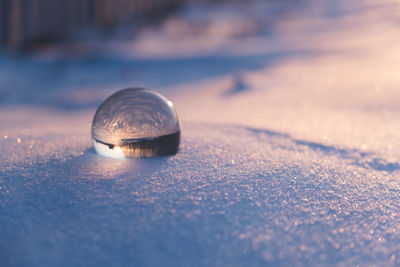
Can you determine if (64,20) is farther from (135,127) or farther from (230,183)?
(230,183)

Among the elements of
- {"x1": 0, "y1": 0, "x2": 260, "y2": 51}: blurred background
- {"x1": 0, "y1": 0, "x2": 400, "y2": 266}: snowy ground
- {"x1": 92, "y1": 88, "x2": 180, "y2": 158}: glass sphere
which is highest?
{"x1": 0, "y1": 0, "x2": 260, "y2": 51}: blurred background

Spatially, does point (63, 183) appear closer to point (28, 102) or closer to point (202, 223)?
point (202, 223)

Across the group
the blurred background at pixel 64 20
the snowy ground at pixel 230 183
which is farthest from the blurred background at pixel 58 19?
the snowy ground at pixel 230 183

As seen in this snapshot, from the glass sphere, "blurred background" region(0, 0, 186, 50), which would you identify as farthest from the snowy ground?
"blurred background" region(0, 0, 186, 50)

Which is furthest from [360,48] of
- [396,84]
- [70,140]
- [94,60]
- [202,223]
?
[202,223]

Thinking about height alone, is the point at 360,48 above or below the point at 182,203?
above

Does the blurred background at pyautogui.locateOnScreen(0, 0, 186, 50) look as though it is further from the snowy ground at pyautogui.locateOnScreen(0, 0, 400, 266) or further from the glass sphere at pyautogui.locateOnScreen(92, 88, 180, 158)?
the glass sphere at pyautogui.locateOnScreen(92, 88, 180, 158)
